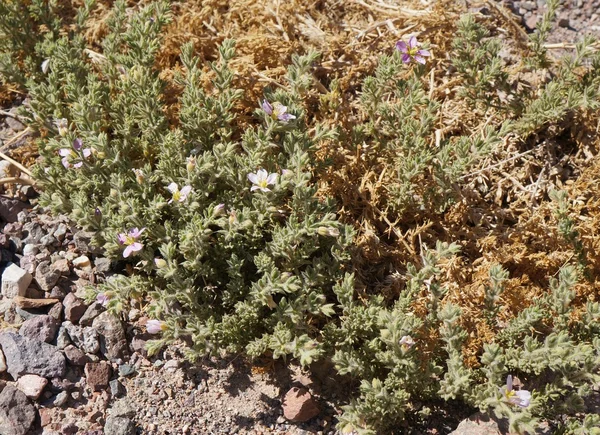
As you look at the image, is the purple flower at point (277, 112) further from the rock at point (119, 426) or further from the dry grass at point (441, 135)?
the rock at point (119, 426)

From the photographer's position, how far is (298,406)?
321 centimetres

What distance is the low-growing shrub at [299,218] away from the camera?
300cm

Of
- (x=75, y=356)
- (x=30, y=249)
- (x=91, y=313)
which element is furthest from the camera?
(x=30, y=249)

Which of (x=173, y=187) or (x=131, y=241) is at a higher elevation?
(x=173, y=187)

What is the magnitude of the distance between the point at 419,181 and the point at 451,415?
1307mm

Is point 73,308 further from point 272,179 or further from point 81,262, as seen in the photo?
point 272,179

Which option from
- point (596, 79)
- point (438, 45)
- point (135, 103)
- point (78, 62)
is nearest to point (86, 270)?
point (135, 103)

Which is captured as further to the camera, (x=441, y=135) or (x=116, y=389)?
Result: (x=441, y=135)

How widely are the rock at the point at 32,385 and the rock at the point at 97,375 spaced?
0.71ft

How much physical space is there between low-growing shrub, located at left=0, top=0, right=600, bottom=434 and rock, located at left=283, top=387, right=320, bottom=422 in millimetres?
177

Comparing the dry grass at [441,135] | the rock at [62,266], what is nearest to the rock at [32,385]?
the rock at [62,266]

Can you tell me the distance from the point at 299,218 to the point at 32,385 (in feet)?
5.37

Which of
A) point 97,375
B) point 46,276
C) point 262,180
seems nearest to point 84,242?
point 46,276

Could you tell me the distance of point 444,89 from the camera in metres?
4.16
